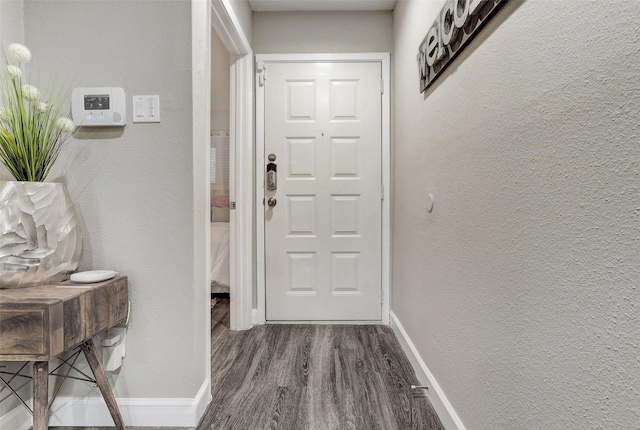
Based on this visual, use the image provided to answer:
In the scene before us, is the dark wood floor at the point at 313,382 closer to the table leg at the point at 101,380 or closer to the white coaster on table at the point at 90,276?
the table leg at the point at 101,380

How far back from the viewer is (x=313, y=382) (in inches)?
66.1

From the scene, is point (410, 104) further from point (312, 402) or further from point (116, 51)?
point (312, 402)

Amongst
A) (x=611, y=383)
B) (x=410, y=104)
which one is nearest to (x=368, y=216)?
(x=410, y=104)

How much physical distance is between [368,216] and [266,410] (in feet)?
4.83

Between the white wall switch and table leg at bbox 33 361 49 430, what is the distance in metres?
0.90

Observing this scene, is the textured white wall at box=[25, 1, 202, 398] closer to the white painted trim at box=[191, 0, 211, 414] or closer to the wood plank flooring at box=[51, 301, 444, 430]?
the white painted trim at box=[191, 0, 211, 414]

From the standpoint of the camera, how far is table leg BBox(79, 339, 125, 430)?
3.88 feet

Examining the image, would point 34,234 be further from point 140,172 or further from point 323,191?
point 323,191

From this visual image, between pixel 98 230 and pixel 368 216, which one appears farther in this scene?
pixel 368 216

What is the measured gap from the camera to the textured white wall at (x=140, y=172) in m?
1.33

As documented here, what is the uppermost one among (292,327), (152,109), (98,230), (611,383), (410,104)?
(410,104)

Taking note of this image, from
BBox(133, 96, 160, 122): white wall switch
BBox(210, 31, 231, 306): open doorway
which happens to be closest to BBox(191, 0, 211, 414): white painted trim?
BBox(133, 96, 160, 122): white wall switch

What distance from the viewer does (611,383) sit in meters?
0.59

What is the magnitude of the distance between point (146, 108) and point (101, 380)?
3.41ft
